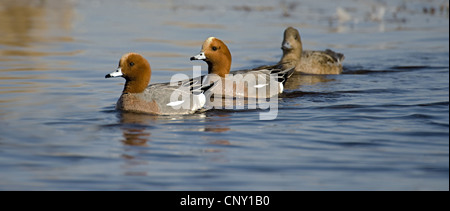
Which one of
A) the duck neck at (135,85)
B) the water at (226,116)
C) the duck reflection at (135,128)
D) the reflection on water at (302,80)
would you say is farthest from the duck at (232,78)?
the duck reflection at (135,128)

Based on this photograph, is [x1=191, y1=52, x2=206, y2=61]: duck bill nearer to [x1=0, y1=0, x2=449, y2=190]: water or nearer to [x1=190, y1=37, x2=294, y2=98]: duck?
[x1=190, y1=37, x2=294, y2=98]: duck

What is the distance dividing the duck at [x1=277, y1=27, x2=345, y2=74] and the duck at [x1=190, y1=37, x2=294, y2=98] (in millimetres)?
1909

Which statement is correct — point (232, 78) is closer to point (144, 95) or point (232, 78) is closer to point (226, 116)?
point (226, 116)

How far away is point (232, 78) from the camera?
31.9 ft

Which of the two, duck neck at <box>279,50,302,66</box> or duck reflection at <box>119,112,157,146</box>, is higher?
duck neck at <box>279,50,302,66</box>

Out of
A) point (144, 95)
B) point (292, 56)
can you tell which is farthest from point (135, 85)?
point (292, 56)

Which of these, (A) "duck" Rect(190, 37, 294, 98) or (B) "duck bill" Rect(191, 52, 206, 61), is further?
(A) "duck" Rect(190, 37, 294, 98)

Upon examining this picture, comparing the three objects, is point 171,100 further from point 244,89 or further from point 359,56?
point 359,56

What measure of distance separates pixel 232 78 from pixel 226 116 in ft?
5.35

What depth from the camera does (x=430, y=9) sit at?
17.8 metres

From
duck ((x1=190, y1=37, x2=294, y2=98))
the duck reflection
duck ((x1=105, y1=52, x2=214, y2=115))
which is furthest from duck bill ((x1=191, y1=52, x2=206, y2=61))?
the duck reflection

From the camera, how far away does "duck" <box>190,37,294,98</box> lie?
9586 millimetres

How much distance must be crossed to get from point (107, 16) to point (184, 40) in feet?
11.5

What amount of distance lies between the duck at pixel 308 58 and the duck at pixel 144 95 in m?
3.65
